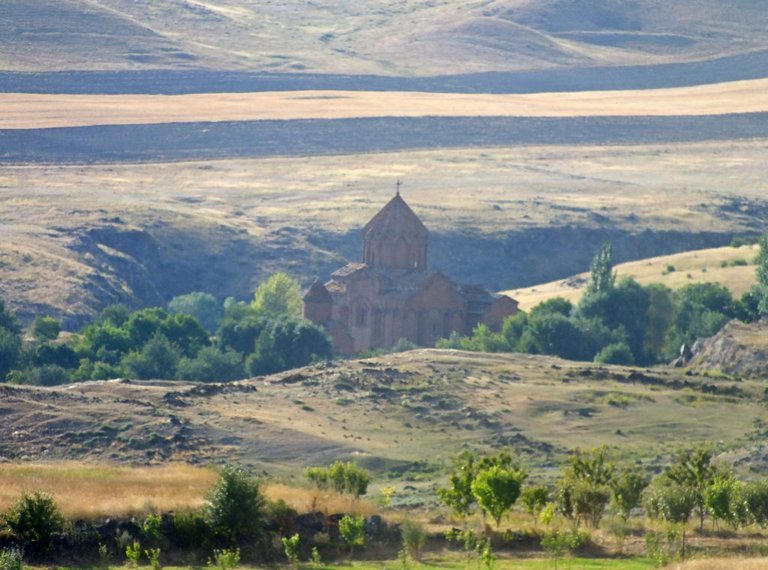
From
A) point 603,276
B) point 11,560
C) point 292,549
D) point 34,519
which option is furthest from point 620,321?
point 11,560

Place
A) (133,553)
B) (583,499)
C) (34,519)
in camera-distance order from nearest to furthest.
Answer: (133,553) → (34,519) → (583,499)

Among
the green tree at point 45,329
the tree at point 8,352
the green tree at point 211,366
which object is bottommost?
the green tree at point 45,329

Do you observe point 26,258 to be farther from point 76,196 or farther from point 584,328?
point 584,328

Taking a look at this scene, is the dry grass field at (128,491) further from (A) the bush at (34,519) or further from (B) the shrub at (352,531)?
(B) the shrub at (352,531)

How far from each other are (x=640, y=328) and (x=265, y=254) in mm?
51973

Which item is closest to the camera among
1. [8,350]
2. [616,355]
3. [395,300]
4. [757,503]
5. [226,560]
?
[226,560]

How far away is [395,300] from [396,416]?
34221 mm

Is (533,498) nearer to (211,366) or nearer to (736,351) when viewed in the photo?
(736,351)

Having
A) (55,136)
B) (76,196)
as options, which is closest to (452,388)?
(76,196)

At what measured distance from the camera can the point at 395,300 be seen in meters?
99.8

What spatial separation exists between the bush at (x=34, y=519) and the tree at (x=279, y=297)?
7318 centimetres

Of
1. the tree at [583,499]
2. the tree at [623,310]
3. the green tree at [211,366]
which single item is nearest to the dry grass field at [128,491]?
the tree at [583,499]

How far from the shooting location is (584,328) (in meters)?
96.2

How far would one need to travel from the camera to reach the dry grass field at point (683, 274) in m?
112
